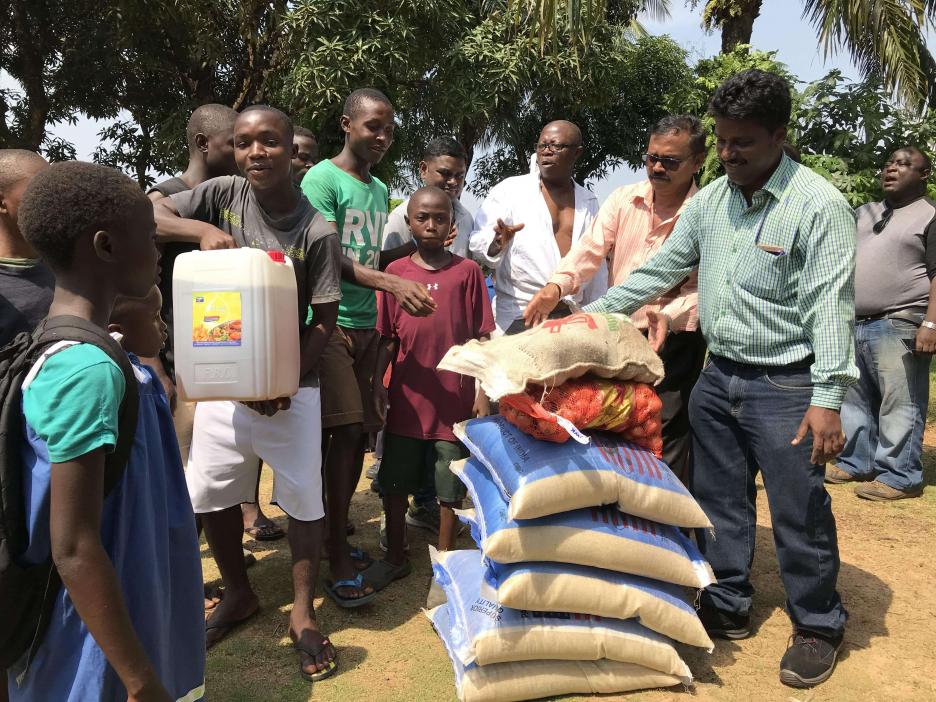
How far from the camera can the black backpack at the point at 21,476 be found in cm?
159

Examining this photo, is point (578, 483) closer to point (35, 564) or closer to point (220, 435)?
point (220, 435)

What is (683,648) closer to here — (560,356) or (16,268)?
(560,356)

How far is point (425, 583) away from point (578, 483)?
1372 mm

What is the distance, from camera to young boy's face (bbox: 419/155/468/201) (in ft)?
15.9

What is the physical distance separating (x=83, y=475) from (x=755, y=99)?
2520 millimetres

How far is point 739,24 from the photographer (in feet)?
43.5

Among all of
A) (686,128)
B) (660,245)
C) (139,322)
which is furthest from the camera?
(660,245)

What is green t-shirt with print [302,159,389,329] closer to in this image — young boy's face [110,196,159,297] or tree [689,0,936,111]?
young boy's face [110,196,159,297]

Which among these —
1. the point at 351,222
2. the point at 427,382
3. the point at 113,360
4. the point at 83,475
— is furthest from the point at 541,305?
the point at 83,475

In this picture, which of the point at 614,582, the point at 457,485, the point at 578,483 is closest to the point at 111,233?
the point at 578,483

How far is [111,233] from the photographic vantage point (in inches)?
66.3

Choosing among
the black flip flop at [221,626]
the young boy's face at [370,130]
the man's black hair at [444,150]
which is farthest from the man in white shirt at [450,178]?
the black flip flop at [221,626]

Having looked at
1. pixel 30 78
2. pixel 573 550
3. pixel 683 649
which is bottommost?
pixel 683 649

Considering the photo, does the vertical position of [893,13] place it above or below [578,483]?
above
